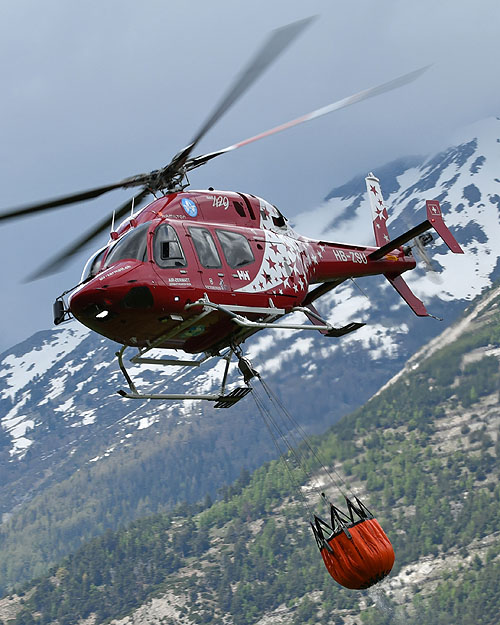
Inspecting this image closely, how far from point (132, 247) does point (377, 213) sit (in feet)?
50.2

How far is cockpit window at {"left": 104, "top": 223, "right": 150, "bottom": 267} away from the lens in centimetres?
2686

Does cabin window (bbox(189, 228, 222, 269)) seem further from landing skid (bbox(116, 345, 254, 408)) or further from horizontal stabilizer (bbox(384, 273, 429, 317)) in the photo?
horizontal stabilizer (bbox(384, 273, 429, 317))

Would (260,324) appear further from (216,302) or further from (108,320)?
(108,320)

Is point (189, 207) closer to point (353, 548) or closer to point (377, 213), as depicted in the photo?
point (353, 548)

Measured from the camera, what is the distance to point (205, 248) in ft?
91.5

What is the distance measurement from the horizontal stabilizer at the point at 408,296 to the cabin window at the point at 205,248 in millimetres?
9995

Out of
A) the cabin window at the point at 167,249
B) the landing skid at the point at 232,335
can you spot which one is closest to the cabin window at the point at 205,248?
the cabin window at the point at 167,249

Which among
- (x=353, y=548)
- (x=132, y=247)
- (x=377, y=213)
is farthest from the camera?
(x=377, y=213)

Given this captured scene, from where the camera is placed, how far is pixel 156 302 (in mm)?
26516

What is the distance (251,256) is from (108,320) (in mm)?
4514

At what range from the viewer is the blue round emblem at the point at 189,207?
94.1 ft

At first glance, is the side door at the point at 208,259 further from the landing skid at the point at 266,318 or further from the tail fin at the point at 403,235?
the tail fin at the point at 403,235

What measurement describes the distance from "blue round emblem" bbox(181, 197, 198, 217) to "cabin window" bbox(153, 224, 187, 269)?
57.4 inches

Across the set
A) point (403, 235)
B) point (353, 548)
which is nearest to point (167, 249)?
point (353, 548)
